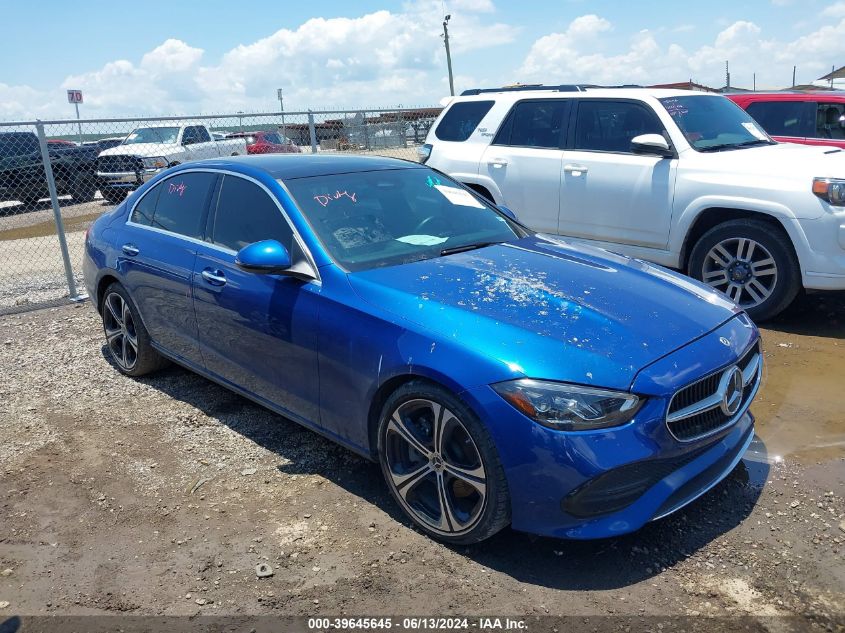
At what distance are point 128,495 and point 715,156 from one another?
522cm

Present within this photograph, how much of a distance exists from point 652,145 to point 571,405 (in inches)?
165

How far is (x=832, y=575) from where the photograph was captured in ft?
9.49

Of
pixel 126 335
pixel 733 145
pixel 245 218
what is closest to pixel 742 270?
pixel 733 145

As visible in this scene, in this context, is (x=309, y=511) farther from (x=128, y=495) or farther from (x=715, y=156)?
(x=715, y=156)

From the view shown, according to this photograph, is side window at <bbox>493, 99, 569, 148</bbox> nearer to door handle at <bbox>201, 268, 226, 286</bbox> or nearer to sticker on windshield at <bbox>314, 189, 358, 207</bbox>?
sticker on windshield at <bbox>314, 189, 358, 207</bbox>

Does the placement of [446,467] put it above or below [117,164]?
below

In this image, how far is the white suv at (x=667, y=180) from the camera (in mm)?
5633

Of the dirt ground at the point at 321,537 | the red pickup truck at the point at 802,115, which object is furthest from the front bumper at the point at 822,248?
the red pickup truck at the point at 802,115

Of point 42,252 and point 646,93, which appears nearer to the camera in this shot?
point 646,93

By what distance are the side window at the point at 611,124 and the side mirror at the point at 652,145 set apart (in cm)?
25

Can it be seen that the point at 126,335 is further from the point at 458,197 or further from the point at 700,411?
the point at 700,411

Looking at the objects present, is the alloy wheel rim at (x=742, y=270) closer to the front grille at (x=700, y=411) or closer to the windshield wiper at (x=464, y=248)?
the windshield wiper at (x=464, y=248)

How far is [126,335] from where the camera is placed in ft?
17.4

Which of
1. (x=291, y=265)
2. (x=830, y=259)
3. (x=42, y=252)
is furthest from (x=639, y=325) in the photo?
(x=42, y=252)
